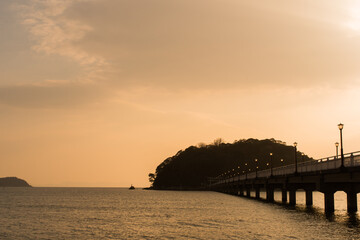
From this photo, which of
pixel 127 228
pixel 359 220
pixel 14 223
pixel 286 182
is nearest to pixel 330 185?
pixel 359 220

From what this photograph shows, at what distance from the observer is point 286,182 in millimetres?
77000

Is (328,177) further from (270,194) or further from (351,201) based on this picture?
(270,194)

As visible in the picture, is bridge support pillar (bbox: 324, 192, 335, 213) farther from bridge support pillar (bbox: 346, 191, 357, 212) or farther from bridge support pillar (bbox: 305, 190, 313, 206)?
bridge support pillar (bbox: 305, 190, 313, 206)

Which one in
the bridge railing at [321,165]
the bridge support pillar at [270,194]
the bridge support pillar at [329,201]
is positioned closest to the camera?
the bridge railing at [321,165]

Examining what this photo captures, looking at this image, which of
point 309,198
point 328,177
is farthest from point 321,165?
point 309,198

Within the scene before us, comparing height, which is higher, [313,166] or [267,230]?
[313,166]

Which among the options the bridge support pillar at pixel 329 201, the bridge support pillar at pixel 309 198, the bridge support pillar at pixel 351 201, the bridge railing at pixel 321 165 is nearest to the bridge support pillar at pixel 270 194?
the bridge railing at pixel 321 165

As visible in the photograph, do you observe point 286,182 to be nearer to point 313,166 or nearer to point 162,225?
point 313,166

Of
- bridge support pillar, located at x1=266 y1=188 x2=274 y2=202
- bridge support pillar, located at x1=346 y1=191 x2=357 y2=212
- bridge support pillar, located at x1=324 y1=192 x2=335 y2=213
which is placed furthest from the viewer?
bridge support pillar, located at x1=266 y1=188 x2=274 y2=202

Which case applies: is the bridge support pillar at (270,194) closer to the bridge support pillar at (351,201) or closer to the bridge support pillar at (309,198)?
the bridge support pillar at (309,198)

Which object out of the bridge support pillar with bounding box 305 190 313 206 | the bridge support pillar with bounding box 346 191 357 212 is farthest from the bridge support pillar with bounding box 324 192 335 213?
the bridge support pillar with bounding box 305 190 313 206

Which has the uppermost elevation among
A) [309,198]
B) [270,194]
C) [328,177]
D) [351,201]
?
[328,177]

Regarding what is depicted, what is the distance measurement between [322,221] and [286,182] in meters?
27.6

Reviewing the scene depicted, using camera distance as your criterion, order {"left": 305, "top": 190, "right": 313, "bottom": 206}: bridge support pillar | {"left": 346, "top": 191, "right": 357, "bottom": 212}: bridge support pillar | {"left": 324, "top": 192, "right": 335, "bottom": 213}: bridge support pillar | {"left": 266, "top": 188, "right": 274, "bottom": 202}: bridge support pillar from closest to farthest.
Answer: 1. {"left": 346, "top": 191, "right": 357, "bottom": 212}: bridge support pillar
2. {"left": 324, "top": 192, "right": 335, "bottom": 213}: bridge support pillar
3. {"left": 305, "top": 190, "right": 313, "bottom": 206}: bridge support pillar
4. {"left": 266, "top": 188, "right": 274, "bottom": 202}: bridge support pillar
